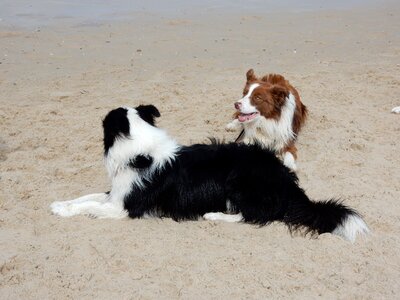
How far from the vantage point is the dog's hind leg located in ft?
12.5

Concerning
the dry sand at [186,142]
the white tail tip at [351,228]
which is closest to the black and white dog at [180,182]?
the dry sand at [186,142]

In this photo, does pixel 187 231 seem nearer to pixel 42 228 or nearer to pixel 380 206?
pixel 42 228

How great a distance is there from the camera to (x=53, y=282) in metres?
3.07

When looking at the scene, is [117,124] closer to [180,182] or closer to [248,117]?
[180,182]

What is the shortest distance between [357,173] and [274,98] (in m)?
1.12

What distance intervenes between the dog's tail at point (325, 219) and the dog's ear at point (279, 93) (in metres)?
1.53

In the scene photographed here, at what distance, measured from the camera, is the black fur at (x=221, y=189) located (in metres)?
3.76

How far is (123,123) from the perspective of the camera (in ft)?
12.3

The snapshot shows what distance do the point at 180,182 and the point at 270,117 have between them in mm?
1555

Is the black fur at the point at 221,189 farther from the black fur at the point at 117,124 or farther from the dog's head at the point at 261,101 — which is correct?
the dog's head at the point at 261,101

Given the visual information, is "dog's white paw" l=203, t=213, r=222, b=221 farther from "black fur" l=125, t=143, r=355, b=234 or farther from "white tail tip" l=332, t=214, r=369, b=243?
"white tail tip" l=332, t=214, r=369, b=243

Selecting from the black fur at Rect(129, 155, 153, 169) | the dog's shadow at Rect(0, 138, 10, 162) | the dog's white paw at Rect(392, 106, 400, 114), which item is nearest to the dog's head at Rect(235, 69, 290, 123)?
the black fur at Rect(129, 155, 153, 169)

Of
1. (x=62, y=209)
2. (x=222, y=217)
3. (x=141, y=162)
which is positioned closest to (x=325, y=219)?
(x=222, y=217)

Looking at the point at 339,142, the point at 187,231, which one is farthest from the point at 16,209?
the point at 339,142
